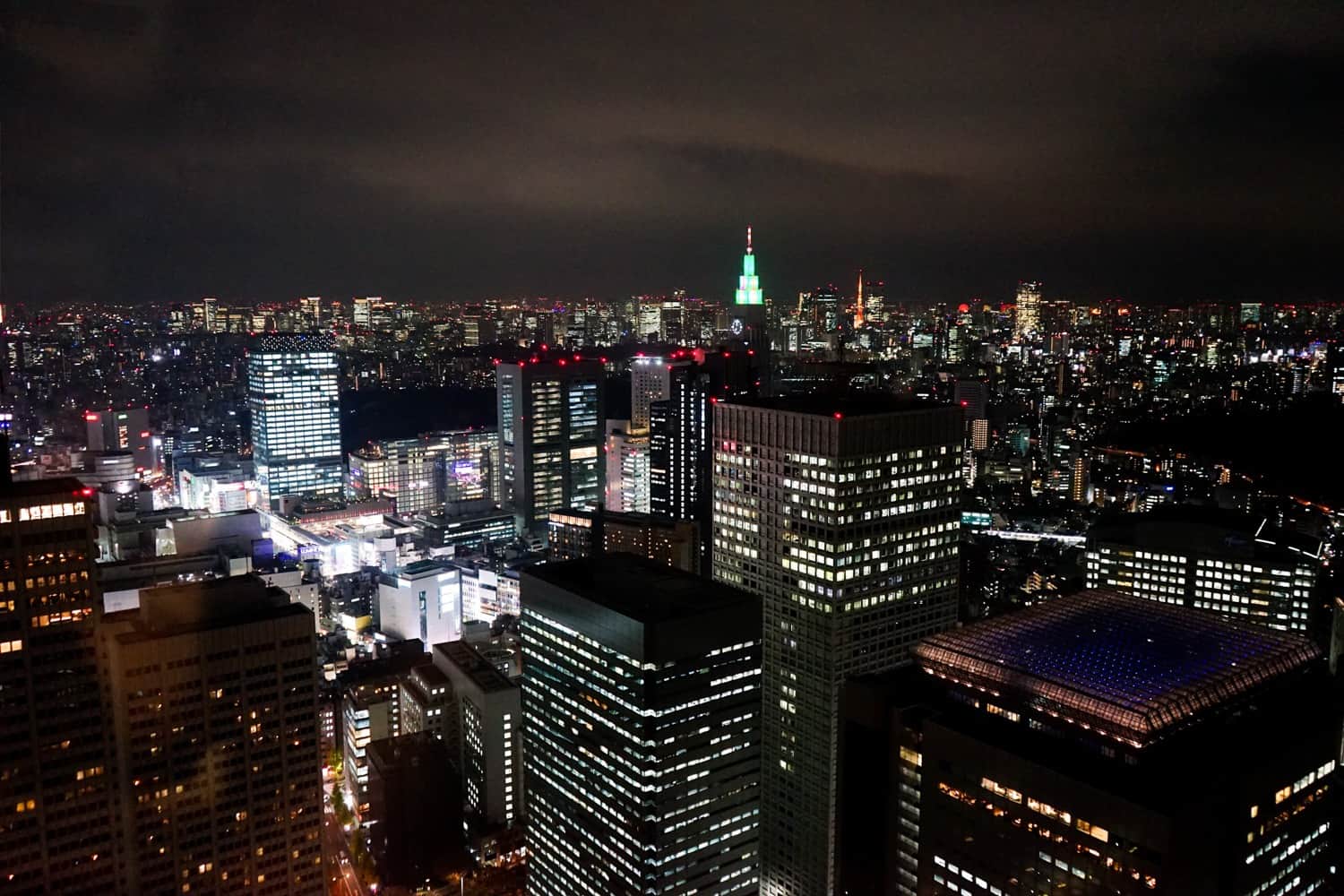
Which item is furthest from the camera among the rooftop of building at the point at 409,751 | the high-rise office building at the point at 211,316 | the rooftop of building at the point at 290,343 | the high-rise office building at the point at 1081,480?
the rooftop of building at the point at 290,343

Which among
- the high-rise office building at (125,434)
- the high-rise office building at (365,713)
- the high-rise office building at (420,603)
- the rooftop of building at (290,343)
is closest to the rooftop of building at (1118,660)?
the high-rise office building at (365,713)

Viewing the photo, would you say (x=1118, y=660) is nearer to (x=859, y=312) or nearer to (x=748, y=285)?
(x=748, y=285)

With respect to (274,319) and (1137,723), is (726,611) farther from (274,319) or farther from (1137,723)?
(274,319)

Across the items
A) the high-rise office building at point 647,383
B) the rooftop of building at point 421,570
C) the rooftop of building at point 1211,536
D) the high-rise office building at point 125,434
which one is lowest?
the rooftop of building at point 421,570

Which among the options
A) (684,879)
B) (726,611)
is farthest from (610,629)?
(684,879)

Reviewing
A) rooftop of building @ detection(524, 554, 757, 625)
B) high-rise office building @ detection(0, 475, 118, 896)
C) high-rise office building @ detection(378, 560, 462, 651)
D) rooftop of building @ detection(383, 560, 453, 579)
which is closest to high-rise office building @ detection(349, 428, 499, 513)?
rooftop of building @ detection(383, 560, 453, 579)

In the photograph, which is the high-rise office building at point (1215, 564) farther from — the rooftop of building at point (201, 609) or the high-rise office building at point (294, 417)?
the high-rise office building at point (294, 417)

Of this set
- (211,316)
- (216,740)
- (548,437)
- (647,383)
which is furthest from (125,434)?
(216,740)
